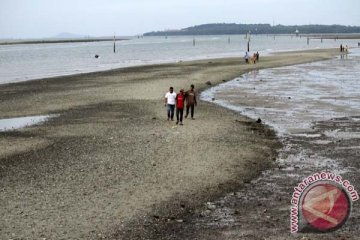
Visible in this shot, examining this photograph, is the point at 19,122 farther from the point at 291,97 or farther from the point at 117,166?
→ the point at 291,97

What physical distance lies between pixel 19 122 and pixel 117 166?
11195 mm

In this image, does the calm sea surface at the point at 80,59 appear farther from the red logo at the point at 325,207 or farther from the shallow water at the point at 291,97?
the red logo at the point at 325,207

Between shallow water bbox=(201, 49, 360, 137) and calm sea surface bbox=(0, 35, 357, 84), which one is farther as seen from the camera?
calm sea surface bbox=(0, 35, 357, 84)

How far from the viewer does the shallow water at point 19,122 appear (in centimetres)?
2369

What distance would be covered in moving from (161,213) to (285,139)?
982 centimetres

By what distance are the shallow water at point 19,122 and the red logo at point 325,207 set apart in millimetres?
16137

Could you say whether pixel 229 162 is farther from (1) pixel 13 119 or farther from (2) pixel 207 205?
(1) pixel 13 119

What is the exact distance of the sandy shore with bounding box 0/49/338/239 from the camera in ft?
38.3

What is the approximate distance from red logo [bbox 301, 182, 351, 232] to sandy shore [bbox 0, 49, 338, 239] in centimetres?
280

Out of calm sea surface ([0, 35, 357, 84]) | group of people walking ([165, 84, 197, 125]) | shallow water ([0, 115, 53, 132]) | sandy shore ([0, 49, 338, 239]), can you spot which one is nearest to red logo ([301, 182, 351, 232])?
sandy shore ([0, 49, 338, 239])

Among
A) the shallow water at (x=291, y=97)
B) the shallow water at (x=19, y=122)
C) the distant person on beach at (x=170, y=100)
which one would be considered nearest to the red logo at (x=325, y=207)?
the shallow water at (x=291, y=97)

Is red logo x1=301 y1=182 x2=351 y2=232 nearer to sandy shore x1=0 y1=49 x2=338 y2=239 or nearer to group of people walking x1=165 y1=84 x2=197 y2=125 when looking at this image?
sandy shore x1=0 y1=49 x2=338 y2=239

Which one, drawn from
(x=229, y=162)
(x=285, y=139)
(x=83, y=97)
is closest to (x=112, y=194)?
(x=229, y=162)

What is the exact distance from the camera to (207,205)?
12.8m
